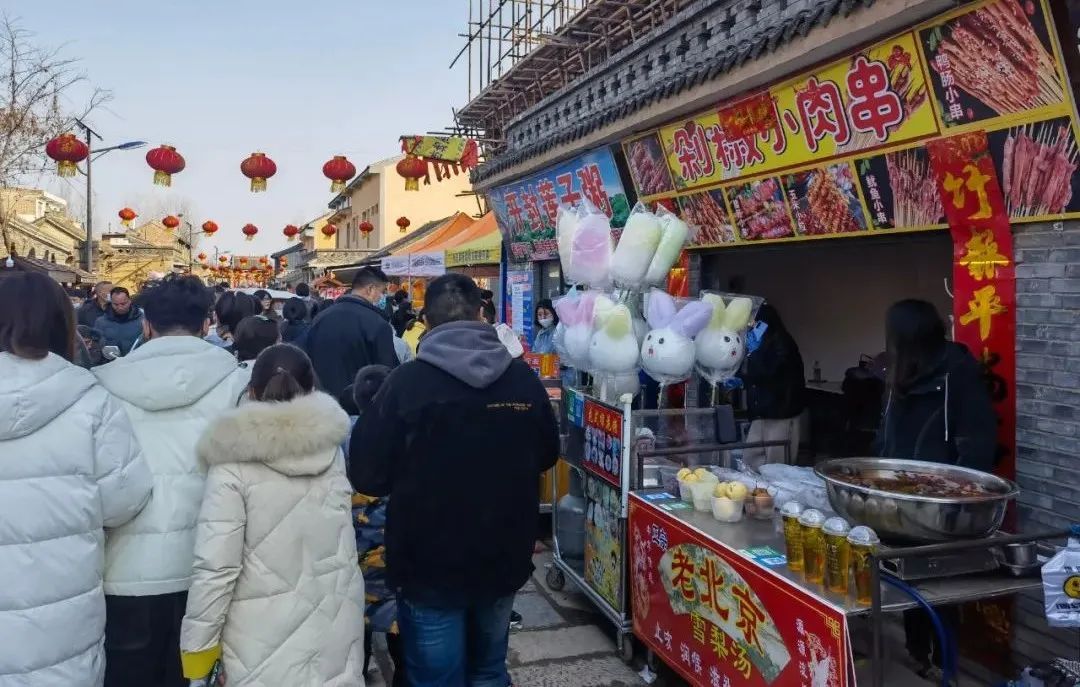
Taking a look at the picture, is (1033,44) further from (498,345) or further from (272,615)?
(272,615)

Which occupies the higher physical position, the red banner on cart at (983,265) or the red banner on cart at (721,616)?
the red banner on cart at (983,265)

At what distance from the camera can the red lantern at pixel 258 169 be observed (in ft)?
41.0

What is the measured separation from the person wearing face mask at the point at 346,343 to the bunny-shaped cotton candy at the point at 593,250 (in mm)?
1478

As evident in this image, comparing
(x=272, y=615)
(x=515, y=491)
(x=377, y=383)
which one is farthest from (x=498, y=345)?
(x=272, y=615)

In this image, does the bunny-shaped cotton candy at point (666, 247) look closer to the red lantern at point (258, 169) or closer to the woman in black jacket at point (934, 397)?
the woman in black jacket at point (934, 397)

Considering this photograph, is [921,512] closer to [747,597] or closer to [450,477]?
[747,597]

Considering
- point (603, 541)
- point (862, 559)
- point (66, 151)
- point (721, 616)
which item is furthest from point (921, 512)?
point (66, 151)

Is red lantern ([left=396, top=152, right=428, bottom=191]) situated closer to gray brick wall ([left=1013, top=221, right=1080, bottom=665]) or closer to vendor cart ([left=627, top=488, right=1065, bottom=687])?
vendor cart ([left=627, top=488, right=1065, bottom=687])

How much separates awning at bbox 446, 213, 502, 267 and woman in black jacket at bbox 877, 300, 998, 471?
28.8 ft

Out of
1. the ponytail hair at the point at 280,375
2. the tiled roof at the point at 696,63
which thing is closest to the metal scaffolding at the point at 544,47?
the tiled roof at the point at 696,63

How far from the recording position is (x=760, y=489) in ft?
11.6

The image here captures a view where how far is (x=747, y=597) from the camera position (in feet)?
9.73

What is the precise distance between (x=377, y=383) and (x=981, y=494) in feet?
8.01

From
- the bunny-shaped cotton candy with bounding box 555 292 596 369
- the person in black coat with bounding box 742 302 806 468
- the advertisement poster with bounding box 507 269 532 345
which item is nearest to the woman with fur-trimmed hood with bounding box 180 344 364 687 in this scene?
the bunny-shaped cotton candy with bounding box 555 292 596 369
